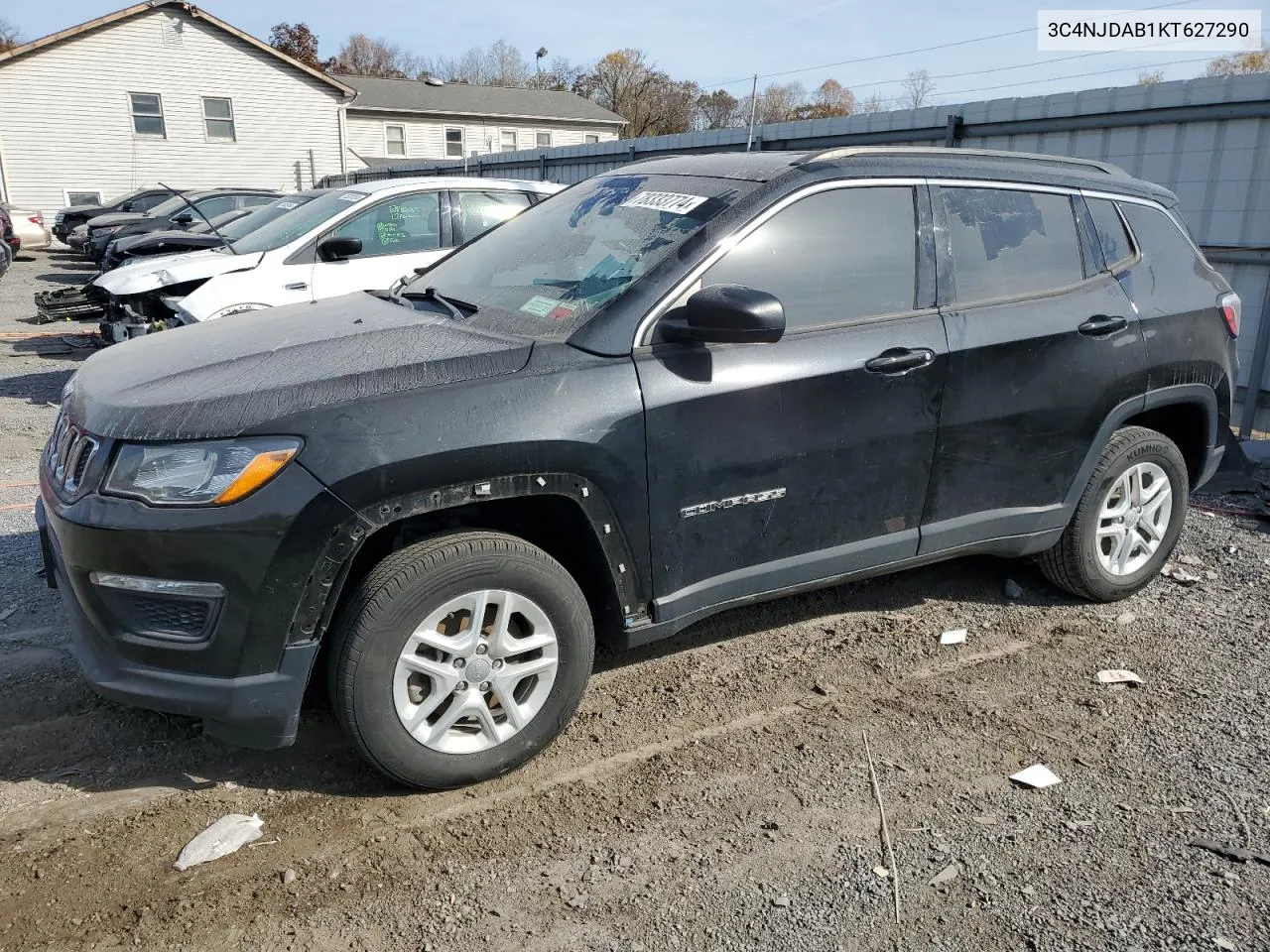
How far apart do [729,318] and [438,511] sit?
1069 millimetres

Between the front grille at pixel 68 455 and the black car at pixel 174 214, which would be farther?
the black car at pixel 174 214

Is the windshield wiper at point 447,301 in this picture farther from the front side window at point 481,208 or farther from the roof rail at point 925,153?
the front side window at point 481,208

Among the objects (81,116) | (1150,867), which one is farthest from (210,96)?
(1150,867)

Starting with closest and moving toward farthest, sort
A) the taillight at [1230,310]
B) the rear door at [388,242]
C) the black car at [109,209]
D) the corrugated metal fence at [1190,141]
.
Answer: the taillight at [1230,310], the corrugated metal fence at [1190,141], the rear door at [388,242], the black car at [109,209]

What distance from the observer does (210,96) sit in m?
29.3

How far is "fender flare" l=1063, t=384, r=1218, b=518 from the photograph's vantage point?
4098mm

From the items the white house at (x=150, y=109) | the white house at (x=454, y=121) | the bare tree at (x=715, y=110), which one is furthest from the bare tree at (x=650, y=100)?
the white house at (x=150, y=109)

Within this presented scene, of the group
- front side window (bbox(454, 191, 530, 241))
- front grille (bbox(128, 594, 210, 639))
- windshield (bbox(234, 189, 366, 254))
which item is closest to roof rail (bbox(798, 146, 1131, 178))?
front grille (bbox(128, 594, 210, 639))

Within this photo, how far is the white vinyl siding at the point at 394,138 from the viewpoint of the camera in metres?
35.8

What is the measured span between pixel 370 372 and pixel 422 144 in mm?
36832

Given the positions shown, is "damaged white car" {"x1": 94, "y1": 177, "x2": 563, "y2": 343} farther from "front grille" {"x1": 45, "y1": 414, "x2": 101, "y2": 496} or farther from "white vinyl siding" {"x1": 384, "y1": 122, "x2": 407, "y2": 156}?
"white vinyl siding" {"x1": 384, "y1": 122, "x2": 407, "y2": 156}

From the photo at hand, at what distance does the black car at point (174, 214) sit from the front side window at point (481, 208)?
10.3 metres

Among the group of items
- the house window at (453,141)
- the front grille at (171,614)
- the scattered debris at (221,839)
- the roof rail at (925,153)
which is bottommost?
the scattered debris at (221,839)

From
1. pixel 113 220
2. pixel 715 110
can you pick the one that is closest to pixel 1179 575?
pixel 113 220
